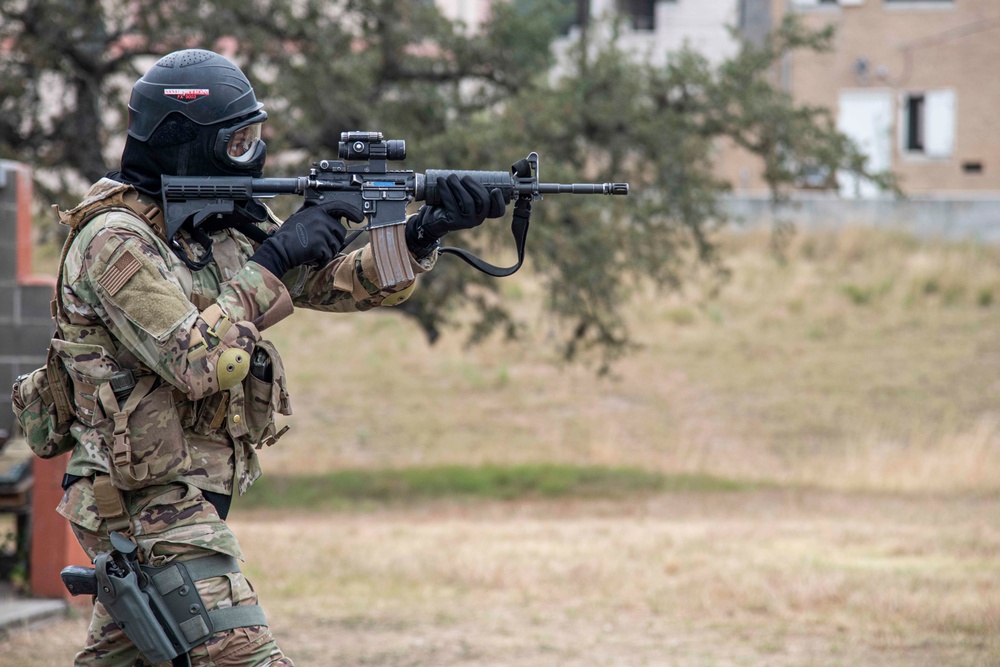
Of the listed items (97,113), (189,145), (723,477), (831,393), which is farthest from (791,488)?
(189,145)

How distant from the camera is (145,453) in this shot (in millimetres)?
3002

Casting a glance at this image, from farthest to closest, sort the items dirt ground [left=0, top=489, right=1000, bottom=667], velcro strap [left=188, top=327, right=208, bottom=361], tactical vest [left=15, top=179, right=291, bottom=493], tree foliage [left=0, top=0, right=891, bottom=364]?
tree foliage [left=0, top=0, right=891, bottom=364], dirt ground [left=0, top=489, right=1000, bottom=667], tactical vest [left=15, top=179, right=291, bottom=493], velcro strap [left=188, top=327, right=208, bottom=361]

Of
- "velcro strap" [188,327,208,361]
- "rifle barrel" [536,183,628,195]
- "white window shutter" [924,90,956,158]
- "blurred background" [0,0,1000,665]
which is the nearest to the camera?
"velcro strap" [188,327,208,361]

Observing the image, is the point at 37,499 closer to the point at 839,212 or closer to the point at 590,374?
the point at 590,374

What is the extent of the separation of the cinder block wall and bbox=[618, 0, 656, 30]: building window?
2593 cm

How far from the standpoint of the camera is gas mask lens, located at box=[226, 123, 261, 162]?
3232 mm

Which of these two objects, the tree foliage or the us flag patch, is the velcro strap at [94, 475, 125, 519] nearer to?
the us flag patch

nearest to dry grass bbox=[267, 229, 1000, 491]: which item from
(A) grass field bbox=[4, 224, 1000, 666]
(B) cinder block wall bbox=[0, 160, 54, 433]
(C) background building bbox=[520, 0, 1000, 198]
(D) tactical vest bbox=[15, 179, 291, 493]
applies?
(A) grass field bbox=[4, 224, 1000, 666]

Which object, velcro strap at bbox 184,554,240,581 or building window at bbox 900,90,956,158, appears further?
building window at bbox 900,90,956,158

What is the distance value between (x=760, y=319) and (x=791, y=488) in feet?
25.8

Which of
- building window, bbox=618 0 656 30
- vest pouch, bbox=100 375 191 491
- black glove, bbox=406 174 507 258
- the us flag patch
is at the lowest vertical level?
vest pouch, bbox=100 375 191 491

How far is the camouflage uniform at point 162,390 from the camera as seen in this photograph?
115 inches

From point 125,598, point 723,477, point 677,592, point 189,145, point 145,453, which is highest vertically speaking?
point 189,145

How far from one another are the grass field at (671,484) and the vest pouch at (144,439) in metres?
2.55
